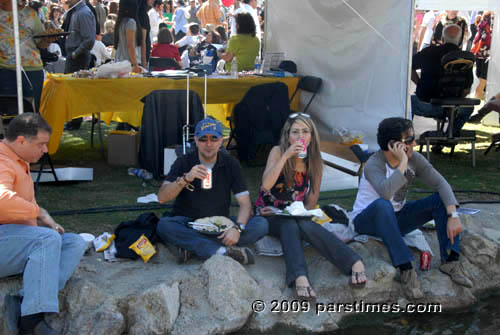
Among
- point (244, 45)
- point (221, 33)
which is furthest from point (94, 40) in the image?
point (221, 33)

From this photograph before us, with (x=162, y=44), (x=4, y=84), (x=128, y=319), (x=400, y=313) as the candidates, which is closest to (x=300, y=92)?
(x=162, y=44)

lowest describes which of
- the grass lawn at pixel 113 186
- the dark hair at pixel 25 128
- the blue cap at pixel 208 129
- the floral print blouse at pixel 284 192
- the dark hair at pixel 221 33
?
the grass lawn at pixel 113 186

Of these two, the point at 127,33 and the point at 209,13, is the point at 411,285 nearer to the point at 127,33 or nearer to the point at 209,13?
the point at 127,33

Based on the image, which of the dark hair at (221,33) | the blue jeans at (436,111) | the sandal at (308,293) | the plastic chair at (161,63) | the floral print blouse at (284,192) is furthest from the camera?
the dark hair at (221,33)

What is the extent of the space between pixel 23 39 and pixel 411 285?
461 cm

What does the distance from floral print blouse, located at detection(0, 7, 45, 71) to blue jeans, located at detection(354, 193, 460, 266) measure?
12.9 feet

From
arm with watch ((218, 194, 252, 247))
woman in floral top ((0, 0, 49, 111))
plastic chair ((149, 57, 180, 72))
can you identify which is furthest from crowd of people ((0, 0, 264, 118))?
arm with watch ((218, 194, 252, 247))

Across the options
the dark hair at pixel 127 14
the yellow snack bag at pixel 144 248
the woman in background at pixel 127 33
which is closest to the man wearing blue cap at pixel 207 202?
the yellow snack bag at pixel 144 248

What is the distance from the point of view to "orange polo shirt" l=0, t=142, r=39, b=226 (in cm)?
301

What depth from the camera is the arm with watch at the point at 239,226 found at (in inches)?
150

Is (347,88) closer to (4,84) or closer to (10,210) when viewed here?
(4,84)

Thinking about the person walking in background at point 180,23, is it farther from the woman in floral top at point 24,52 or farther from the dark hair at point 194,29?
the woman in floral top at point 24,52

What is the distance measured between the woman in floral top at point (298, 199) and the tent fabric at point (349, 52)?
9.37ft

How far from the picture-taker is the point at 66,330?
3.23m
